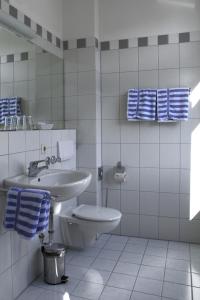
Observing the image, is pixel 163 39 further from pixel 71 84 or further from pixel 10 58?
pixel 10 58

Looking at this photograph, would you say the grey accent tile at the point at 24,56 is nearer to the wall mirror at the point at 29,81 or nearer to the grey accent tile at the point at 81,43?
the wall mirror at the point at 29,81

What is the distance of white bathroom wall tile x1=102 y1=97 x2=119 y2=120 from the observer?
2.86 meters

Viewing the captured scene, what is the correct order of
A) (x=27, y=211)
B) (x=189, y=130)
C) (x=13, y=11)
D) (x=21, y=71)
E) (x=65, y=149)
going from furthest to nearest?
(x=189, y=130) < (x=65, y=149) < (x=21, y=71) < (x=13, y=11) < (x=27, y=211)

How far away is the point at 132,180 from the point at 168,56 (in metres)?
1.31

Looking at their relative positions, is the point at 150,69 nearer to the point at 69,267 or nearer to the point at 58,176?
the point at 58,176

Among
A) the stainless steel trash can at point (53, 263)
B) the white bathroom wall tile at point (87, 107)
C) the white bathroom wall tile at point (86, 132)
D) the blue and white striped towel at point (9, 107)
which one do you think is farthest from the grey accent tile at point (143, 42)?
the stainless steel trash can at point (53, 263)

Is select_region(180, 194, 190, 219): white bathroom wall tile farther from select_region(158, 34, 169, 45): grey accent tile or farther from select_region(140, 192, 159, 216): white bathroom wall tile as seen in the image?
select_region(158, 34, 169, 45): grey accent tile

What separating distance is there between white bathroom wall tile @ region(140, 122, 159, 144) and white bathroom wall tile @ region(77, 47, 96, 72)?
2.61ft

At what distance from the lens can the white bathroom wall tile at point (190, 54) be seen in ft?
8.48

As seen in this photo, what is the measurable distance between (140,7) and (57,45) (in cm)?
92

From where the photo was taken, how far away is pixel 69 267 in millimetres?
2232

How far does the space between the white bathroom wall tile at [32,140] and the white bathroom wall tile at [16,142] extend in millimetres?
52

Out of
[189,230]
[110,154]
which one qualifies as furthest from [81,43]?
[189,230]

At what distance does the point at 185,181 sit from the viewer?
2.70 metres
